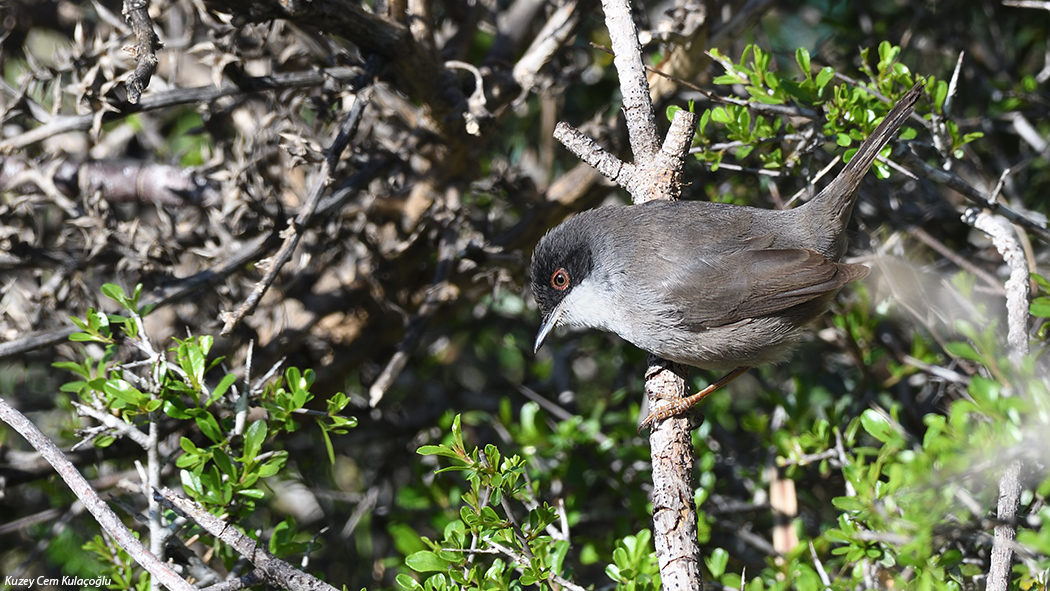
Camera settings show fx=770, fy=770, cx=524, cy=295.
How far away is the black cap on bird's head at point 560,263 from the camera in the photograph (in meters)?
3.21

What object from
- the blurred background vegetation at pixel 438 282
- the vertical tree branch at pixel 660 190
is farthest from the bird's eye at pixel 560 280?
the vertical tree branch at pixel 660 190

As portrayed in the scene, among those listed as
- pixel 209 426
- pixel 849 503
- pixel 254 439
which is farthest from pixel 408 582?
pixel 849 503

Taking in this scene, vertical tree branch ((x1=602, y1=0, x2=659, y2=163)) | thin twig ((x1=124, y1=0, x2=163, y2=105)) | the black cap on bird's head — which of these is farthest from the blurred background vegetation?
thin twig ((x1=124, y1=0, x2=163, y2=105))

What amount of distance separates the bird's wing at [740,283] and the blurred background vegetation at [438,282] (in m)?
0.36

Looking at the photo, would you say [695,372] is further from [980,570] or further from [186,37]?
[186,37]

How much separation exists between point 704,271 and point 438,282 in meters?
1.16

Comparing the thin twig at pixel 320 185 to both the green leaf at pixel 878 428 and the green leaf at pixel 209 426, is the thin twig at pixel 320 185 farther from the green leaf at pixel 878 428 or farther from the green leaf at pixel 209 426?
the green leaf at pixel 878 428

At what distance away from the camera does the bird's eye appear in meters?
3.23

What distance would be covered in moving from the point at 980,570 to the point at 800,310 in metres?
1.12

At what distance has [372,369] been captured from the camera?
3832mm

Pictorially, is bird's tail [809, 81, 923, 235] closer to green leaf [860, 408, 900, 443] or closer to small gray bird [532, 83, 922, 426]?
small gray bird [532, 83, 922, 426]

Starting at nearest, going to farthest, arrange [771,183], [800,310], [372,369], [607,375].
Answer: [800,310] → [771,183] → [372,369] → [607,375]

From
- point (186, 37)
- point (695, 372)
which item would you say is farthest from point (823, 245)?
point (186, 37)

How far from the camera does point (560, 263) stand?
3229 mm
